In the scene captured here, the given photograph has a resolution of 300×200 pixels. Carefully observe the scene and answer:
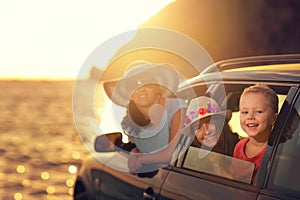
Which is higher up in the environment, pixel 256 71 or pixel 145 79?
pixel 256 71

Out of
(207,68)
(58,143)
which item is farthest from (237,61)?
(58,143)

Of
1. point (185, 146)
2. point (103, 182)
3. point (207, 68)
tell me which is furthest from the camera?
point (103, 182)

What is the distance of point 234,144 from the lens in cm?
589

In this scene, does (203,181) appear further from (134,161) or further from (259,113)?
(134,161)

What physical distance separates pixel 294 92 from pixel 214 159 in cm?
85

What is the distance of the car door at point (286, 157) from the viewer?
4934 mm

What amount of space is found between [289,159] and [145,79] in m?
1.67

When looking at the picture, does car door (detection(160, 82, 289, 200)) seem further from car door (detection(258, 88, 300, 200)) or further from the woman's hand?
the woman's hand

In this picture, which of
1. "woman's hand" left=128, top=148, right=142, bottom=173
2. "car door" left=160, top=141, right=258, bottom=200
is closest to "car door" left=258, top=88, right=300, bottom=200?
"car door" left=160, top=141, right=258, bottom=200

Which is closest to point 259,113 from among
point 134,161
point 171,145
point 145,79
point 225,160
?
point 225,160

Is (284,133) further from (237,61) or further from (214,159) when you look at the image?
(237,61)

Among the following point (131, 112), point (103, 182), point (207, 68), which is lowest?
point (103, 182)

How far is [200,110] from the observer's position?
6.15 m

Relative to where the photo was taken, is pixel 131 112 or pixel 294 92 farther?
pixel 131 112
